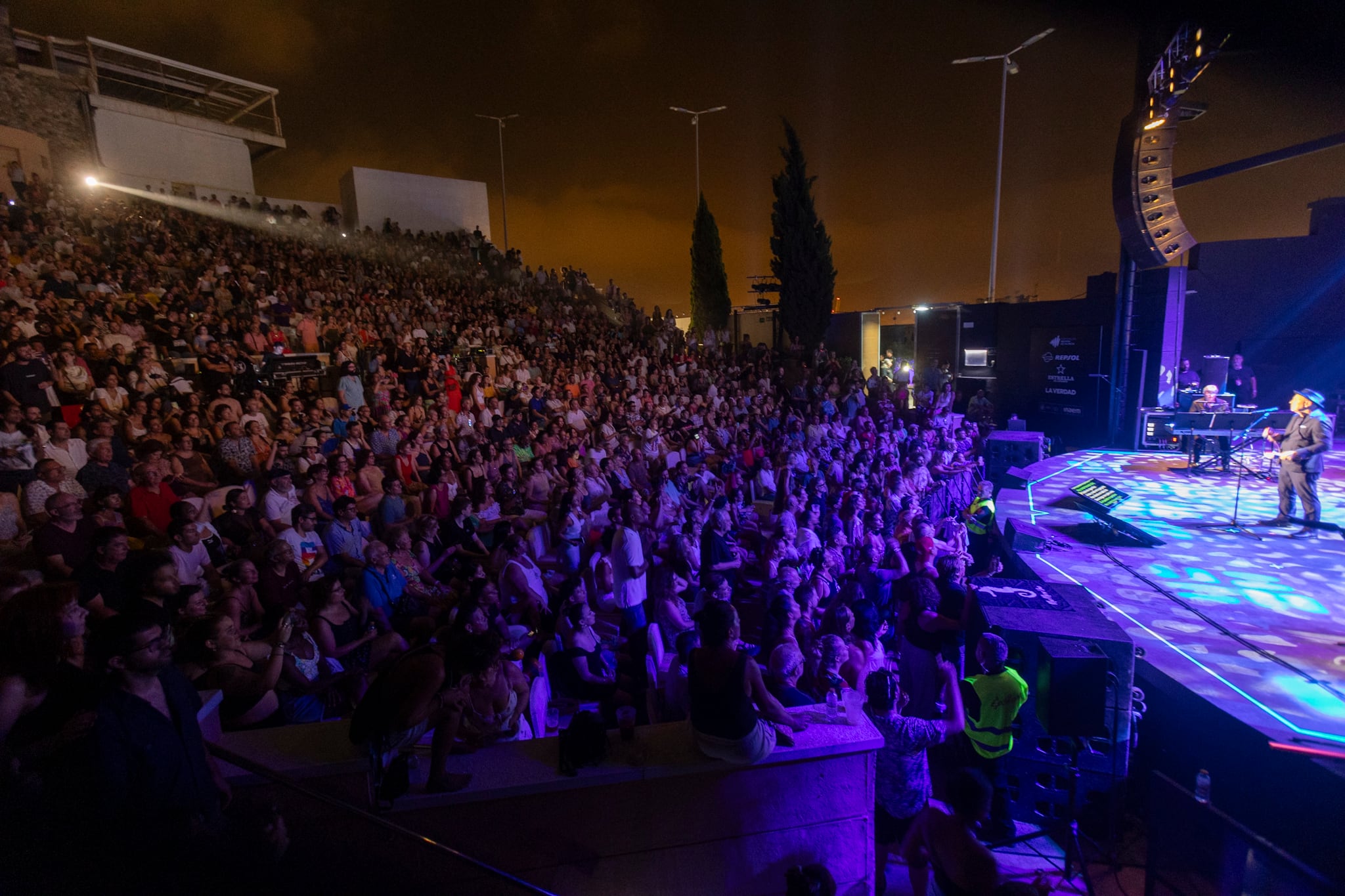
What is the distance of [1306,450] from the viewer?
6.74 m

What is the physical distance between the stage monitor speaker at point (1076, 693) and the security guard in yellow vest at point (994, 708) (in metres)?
0.22

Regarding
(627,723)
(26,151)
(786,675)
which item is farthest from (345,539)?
(26,151)

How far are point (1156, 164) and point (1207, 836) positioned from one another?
10.3 meters

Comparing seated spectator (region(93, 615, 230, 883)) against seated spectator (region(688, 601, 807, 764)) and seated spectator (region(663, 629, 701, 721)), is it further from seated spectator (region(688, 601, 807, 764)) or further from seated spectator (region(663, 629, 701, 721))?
seated spectator (region(663, 629, 701, 721))

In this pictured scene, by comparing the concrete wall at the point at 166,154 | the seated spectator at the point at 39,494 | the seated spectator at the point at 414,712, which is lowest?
the seated spectator at the point at 414,712

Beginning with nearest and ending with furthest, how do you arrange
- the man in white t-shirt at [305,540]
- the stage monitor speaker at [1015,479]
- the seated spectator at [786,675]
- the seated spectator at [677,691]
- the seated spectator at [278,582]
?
the seated spectator at [786,675] → the seated spectator at [677,691] → the seated spectator at [278,582] → the man in white t-shirt at [305,540] → the stage monitor speaker at [1015,479]

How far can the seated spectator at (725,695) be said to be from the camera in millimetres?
2678

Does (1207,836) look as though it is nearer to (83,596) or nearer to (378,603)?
(378,603)

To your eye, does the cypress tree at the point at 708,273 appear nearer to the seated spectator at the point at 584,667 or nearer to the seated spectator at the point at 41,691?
the seated spectator at the point at 584,667

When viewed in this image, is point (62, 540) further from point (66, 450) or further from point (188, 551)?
point (66, 450)

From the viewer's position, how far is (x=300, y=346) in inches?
400

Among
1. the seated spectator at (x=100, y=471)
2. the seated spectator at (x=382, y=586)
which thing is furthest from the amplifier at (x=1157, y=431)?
the seated spectator at (x=100, y=471)

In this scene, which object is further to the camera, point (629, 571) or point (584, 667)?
point (629, 571)

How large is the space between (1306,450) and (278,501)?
33.3 ft
